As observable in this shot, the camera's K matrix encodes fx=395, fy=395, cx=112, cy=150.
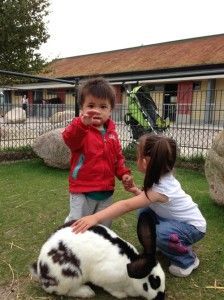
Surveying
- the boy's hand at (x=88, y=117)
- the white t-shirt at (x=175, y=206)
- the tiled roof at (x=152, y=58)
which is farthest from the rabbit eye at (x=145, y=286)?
the tiled roof at (x=152, y=58)

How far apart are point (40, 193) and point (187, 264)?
2.43m

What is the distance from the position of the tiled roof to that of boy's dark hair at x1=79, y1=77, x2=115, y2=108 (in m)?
14.4

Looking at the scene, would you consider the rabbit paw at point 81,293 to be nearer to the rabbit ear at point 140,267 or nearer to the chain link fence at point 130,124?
the rabbit ear at point 140,267

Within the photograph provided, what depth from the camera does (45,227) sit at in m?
3.47

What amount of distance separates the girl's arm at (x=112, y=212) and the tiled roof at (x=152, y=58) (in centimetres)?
1483

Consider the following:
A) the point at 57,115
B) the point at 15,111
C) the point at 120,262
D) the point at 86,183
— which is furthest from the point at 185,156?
the point at 120,262

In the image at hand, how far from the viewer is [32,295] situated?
2.33 m

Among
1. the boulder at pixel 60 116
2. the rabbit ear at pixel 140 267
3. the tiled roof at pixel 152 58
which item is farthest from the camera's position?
the tiled roof at pixel 152 58

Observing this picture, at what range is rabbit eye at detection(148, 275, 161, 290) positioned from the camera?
2.21m

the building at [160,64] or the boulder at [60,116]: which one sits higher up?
the building at [160,64]

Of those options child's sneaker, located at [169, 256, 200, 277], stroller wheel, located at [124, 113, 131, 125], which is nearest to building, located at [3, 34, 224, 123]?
stroller wheel, located at [124, 113, 131, 125]

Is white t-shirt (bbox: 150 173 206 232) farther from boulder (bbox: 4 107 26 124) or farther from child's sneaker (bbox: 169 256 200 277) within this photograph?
boulder (bbox: 4 107 26 124)

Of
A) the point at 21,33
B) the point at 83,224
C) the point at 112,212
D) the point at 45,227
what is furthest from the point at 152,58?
the point at 83,224

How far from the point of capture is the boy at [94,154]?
8.82 feet
